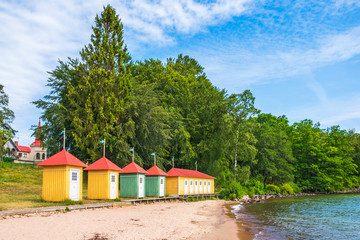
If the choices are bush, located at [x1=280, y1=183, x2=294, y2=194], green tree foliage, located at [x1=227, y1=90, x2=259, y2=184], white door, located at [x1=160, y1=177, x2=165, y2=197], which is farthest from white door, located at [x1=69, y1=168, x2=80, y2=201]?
bush, located at [x1=280, y1=183, x2=294, y2=194]

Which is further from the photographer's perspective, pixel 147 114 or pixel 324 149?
pixel 324 149

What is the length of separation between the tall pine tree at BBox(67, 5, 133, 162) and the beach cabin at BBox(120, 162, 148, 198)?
6.22 metres

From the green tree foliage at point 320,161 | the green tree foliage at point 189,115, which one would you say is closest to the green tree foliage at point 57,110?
the green tree foliage at point 189,115

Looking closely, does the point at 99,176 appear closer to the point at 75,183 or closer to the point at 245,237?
the point at 75,183

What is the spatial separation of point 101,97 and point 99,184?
39.9ft

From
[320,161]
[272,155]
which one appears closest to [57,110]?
[272,155]

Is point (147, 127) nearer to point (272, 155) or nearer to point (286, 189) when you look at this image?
point (272, 155)

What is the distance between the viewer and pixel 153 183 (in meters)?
30.2

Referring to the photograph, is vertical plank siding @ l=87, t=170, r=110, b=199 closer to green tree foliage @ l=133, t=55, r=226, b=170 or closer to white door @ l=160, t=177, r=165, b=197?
white door @ l=160, t=177, r=165, b=197

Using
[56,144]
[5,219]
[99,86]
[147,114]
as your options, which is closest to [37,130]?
[56,144]

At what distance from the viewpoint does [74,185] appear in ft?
66.6

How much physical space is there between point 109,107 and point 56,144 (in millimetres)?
7421

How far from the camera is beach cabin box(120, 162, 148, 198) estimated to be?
26.4m

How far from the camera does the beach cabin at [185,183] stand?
3328cm
